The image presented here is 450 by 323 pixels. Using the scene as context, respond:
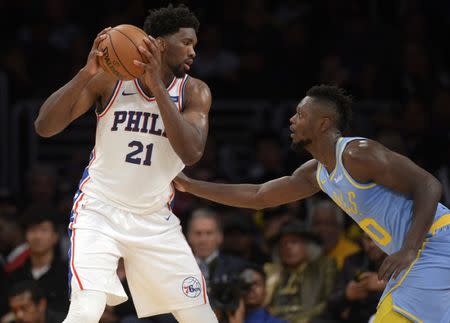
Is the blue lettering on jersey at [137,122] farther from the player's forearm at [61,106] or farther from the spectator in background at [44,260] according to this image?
the spectator in background at [44,260]

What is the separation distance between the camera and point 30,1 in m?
11.5

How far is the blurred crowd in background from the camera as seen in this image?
25.2ft

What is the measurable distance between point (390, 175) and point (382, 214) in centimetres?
23

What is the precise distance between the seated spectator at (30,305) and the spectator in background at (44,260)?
0.27 meters

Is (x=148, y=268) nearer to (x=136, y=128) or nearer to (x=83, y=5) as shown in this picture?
(x=136, y=128)

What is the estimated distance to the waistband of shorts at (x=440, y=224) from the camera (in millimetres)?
5160

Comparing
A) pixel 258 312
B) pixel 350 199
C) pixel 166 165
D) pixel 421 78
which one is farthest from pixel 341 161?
pixel 421 78

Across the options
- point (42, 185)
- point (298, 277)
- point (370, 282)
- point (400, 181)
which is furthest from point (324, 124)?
point (42, 185)

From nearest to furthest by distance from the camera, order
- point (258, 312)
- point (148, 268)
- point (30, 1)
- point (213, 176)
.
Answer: point (148, 268), point (258, 312), point (213, 176), point (30, 1)

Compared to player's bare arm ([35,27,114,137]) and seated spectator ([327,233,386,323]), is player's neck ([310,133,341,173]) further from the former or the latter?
seated spectator ([327,233,386,323])

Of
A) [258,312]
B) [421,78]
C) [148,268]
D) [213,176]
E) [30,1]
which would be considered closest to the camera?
[148,268]

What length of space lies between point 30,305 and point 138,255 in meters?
2.53

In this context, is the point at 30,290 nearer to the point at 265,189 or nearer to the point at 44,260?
the point at 44,260

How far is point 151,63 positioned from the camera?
5188mm
